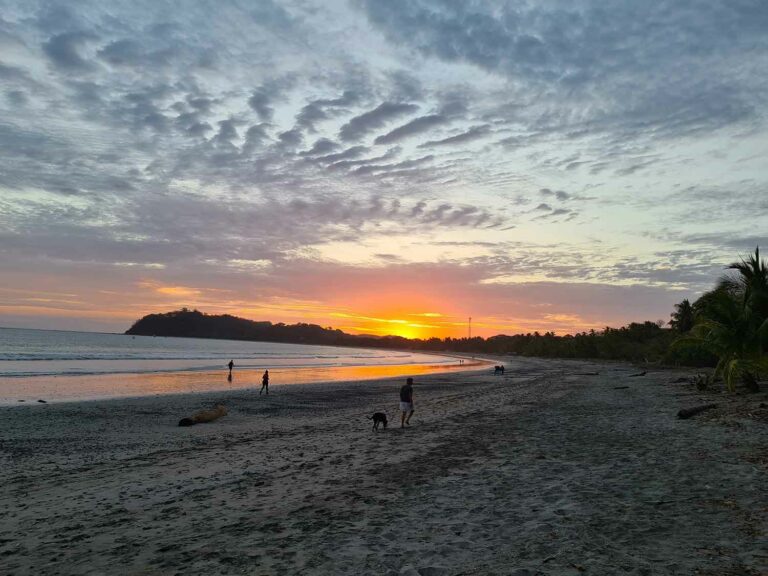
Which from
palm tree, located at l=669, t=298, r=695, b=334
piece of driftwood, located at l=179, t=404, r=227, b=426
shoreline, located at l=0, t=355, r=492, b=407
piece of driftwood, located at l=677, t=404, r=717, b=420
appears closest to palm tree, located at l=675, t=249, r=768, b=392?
piece of driftwood, located at l=677, t=404, r=717, b=420

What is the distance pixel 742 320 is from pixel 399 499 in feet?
63.0

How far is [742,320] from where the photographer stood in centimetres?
2136

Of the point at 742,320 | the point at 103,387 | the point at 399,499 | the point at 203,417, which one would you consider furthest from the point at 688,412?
the point at 103,387

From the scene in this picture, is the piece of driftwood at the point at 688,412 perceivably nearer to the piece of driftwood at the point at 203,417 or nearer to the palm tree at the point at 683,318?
the piece of driftwood at the point at 203,417

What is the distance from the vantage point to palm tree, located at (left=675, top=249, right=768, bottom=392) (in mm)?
19781

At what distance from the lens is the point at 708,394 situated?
26656 mm

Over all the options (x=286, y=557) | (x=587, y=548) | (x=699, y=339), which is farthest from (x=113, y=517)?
(x=699, y=339)

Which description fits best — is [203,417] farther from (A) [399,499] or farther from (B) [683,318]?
(B) [683,318]

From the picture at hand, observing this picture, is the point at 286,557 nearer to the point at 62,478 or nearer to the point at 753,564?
the point at 753,564

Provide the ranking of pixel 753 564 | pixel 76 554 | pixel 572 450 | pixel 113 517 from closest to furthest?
pixel 753 564 < pixel 76 554 < pixel 113 517 < pixel 572 450

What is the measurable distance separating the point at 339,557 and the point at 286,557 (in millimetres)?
657

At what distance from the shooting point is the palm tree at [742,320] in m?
19.8

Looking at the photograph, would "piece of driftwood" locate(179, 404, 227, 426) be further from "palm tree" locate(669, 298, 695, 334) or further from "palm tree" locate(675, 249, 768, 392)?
"palm tree" locate(669, 298, 695, 334)

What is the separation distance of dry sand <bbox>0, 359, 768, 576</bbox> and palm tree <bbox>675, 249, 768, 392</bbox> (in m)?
3.58
